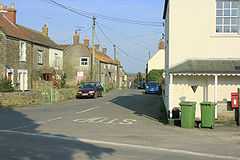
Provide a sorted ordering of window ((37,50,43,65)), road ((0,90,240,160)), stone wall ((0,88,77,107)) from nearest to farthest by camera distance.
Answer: road ((0,90,240,160)) → stone wall ((0,88,77,107)) → window ((37,50,43,65))

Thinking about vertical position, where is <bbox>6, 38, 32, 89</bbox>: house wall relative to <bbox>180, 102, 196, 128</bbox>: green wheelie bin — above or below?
above

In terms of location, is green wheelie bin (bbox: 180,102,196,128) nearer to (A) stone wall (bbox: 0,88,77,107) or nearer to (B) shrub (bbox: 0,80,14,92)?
(A) stone wall (bbox: 0,88,77,107)

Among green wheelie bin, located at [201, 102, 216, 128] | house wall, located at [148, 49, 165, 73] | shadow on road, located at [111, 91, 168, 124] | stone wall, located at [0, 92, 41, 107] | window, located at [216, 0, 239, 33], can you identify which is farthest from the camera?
house wall, located at [148, 49, 165, 73]

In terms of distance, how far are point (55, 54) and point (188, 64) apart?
38658mm

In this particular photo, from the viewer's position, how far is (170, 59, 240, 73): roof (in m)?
20.2

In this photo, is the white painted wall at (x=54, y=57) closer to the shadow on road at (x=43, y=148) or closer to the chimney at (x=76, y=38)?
the chimney at (x=76, y=38)

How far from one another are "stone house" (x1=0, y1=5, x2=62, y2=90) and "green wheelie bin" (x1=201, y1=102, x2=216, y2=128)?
2561 centimetres

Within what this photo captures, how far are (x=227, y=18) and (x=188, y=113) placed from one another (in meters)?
5.13

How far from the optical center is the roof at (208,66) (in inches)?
797

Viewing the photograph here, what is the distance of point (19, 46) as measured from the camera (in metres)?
45.2

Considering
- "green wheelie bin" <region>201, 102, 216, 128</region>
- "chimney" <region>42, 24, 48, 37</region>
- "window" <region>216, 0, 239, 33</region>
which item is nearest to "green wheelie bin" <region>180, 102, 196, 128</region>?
"green wheelie bin" <region>201, 102, 216, 128</region>

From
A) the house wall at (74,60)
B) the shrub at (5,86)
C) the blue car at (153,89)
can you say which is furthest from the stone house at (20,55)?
the house wall at (74,60)

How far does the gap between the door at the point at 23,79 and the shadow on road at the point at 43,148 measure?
2918cm

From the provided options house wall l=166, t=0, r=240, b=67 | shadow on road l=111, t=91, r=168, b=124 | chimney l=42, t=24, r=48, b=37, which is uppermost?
chimney l=42, t=24, r=48, b=37
